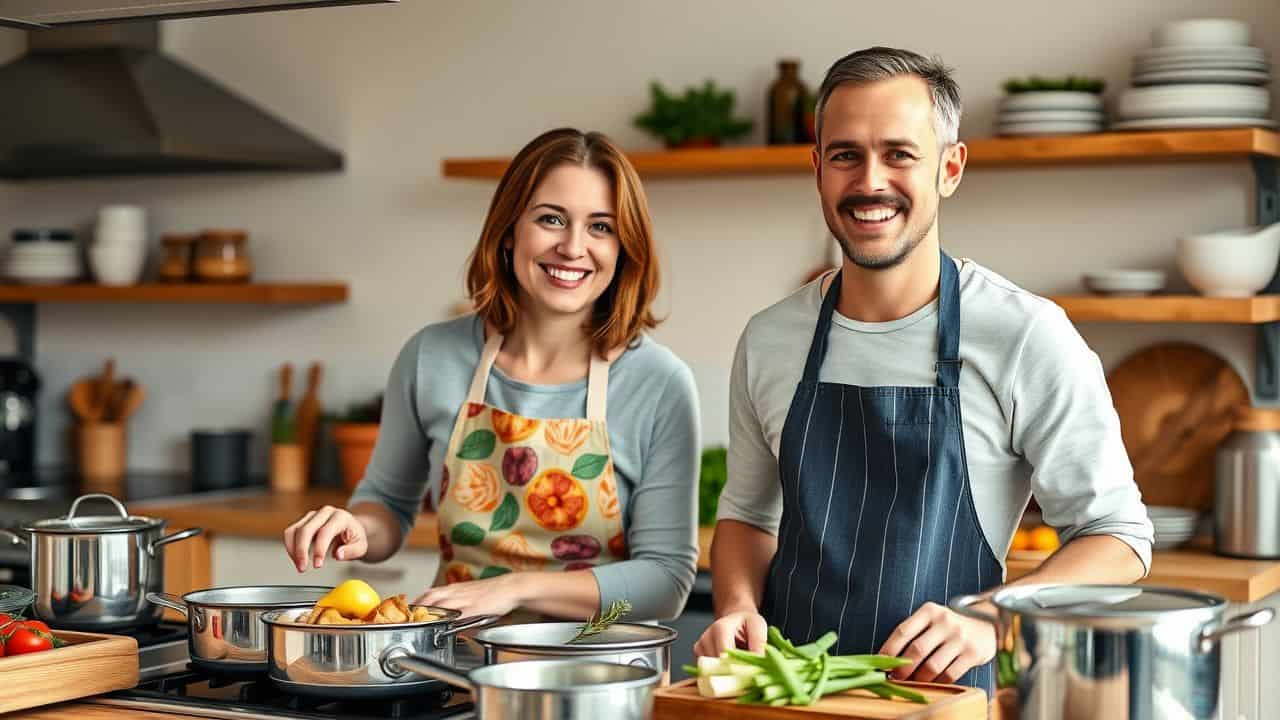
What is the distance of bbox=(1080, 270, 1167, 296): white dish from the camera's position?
336 cm

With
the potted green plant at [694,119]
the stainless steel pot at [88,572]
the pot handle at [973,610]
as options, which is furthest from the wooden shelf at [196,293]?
the pot handle at [973,610]

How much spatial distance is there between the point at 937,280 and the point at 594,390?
0.55 metres

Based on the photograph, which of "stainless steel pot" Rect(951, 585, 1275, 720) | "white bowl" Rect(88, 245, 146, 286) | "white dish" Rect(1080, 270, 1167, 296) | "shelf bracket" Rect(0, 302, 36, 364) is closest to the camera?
"stainless steel pot" Rect(951, 585, 1275, 720)

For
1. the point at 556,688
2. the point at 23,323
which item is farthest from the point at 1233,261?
the point at 23,323

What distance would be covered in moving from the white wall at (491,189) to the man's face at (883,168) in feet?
5.93

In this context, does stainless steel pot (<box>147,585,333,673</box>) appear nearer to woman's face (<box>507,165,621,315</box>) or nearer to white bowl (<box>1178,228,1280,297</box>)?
woman's face (<box>507,165,621,315</box>)

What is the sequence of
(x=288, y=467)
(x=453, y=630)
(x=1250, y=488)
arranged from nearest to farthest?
(x=453, y=630) < (x=1250, y=488) < (x=288, y=467)

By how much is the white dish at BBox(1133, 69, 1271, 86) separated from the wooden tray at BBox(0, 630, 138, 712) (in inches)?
95.6

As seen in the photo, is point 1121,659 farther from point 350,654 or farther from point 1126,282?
point 1126,282

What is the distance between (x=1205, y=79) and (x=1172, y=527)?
0.93 m

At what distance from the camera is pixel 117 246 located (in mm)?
4590

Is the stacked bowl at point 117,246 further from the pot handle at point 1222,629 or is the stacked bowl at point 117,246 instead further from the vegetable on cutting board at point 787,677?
the pot handle at point 1222,629

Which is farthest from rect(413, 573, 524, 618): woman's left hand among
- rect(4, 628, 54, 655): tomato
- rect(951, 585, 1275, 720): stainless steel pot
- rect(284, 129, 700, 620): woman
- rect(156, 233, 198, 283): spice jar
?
rect(156, 233, 198, 283): spice jar

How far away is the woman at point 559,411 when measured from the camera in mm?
2252
